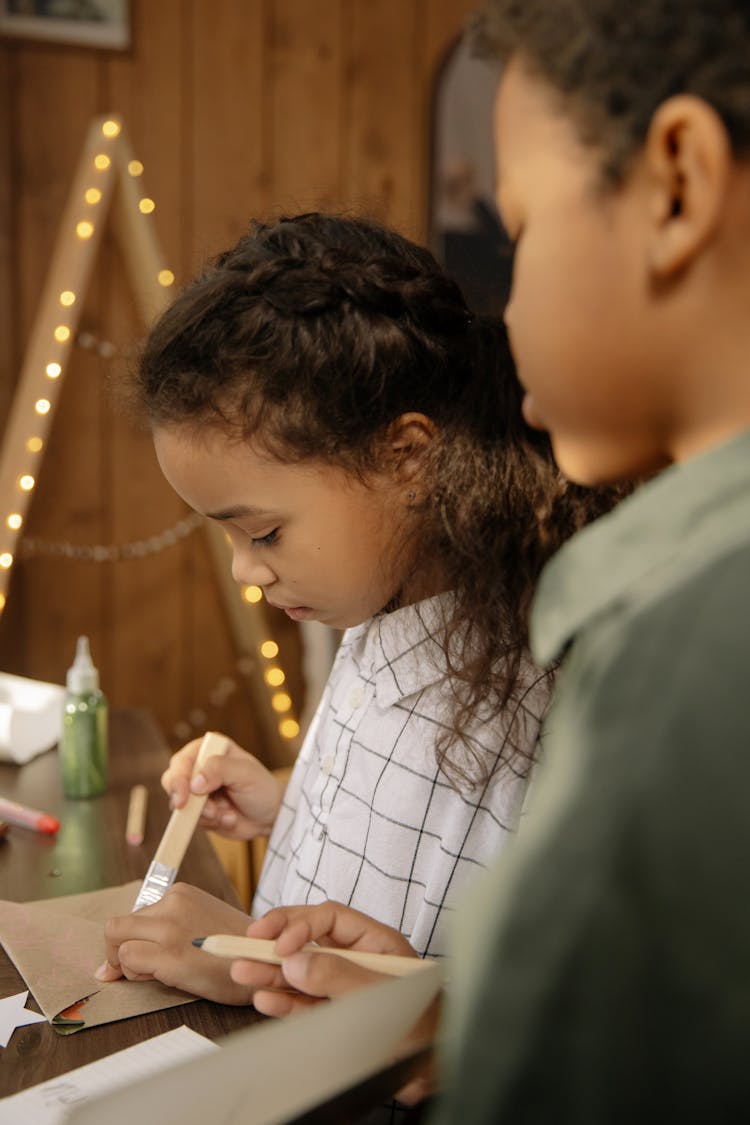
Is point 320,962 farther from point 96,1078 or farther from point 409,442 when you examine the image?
point 409,442

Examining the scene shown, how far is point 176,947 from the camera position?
2.14 ft

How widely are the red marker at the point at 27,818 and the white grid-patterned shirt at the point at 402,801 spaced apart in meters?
0.25

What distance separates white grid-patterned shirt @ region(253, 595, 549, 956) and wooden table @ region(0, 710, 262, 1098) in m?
0.11

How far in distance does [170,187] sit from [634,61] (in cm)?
192

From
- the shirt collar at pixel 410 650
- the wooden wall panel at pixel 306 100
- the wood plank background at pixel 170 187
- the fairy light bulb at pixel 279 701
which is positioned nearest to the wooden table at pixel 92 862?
the shirt collar at pixel 410 650

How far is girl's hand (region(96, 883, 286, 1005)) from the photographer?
25.1 inches

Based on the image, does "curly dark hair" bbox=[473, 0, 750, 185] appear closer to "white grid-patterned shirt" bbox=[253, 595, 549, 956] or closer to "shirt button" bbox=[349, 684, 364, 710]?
"white grid-patterned shirt" bbox=[253, 595, 549, 956]

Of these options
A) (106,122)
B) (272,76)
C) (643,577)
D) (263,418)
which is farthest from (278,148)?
(643,577)

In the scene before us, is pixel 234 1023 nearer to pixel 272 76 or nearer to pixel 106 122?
pixel 106 122

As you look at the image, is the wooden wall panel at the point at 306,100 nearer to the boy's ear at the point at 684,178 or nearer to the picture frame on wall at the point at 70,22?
the picture frame on wall at the point at 70,22

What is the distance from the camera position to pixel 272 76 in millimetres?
2127

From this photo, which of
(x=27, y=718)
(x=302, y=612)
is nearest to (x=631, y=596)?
(x=302, y=612)

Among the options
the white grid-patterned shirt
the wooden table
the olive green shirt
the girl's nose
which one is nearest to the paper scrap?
the wooden table

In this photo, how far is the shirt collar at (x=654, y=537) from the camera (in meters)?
0.30
